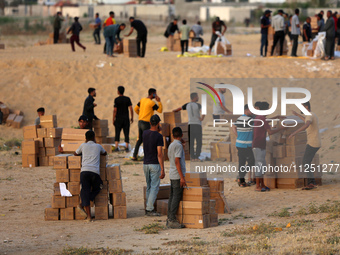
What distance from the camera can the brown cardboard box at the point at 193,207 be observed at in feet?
30.8

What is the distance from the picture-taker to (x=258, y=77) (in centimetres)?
2314

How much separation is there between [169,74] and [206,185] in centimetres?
1385

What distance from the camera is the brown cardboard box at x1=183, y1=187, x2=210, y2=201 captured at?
9352 mm

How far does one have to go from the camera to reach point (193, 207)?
943cm

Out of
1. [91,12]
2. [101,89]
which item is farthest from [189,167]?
[91,12]

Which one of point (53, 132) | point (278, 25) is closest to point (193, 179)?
point (53, 132)

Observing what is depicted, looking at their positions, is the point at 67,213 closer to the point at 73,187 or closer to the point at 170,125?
the point at 73,187

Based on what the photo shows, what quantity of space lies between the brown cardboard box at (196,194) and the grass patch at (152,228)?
62 centimetres

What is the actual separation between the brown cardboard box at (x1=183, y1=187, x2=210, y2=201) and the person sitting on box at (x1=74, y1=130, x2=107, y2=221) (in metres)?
1.51

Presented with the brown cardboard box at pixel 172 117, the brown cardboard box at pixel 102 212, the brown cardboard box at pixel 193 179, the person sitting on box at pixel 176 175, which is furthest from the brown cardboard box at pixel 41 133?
the person sitting on box at pixel 176 175

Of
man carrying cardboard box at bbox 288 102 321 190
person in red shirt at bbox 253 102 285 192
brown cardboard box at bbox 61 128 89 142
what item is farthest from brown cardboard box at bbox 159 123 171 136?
man carrying cardboard box at bbox 288 102 321 190

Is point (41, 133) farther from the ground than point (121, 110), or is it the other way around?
point (121, 110)

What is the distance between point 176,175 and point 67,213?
213 cm

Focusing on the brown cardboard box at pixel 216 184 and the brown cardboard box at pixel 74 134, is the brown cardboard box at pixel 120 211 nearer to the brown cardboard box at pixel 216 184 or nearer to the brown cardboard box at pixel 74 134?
the brown cardboard box at pixel 216 184
